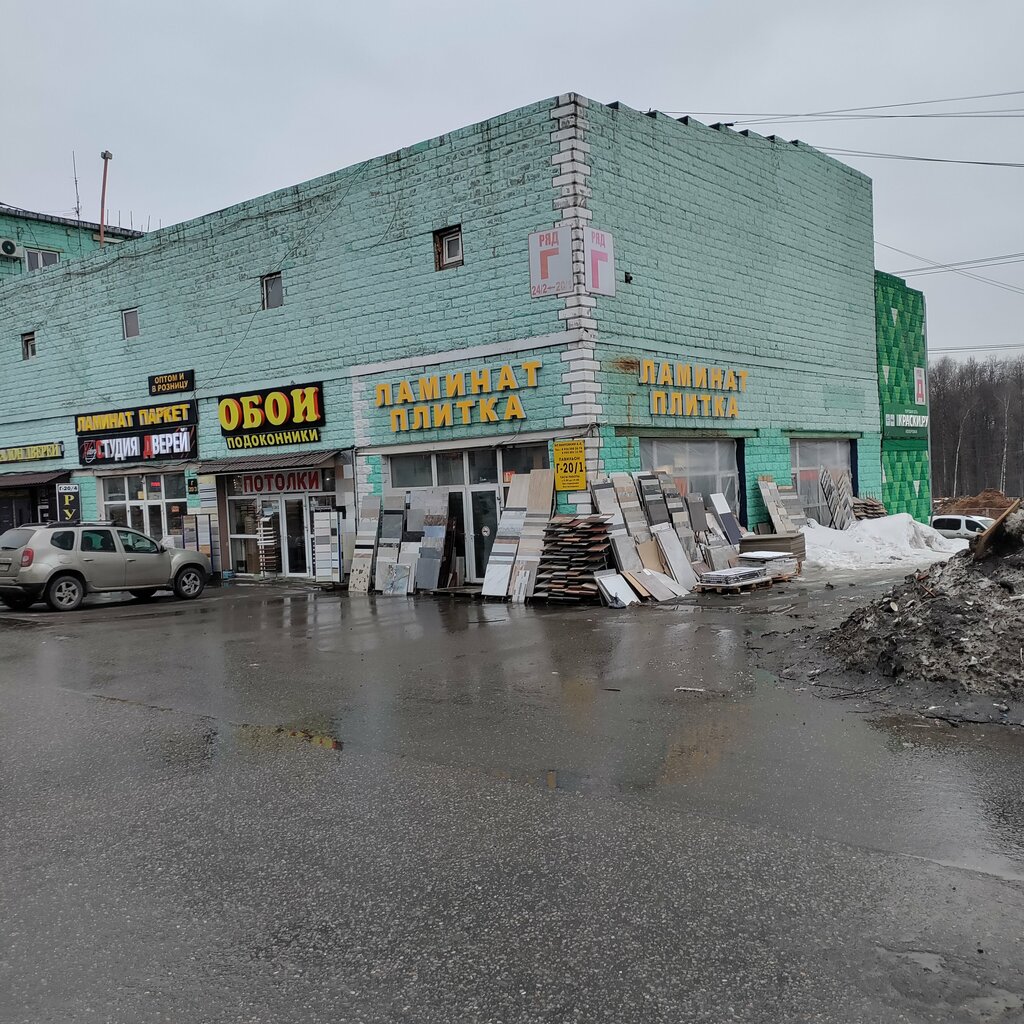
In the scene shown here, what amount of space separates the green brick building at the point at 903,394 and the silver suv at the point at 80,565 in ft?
58.0

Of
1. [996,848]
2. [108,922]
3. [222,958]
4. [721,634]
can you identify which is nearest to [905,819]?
[996,848]

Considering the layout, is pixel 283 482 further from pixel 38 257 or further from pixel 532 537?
pixel 38 257

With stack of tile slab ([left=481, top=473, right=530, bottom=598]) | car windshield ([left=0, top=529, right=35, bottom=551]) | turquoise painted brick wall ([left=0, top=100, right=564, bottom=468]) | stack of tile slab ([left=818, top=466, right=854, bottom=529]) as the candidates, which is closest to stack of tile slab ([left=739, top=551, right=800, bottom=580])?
stack of tile slab ([left=481, top=473, right=530, bottom=598])

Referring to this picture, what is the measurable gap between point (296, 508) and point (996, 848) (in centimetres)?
1776

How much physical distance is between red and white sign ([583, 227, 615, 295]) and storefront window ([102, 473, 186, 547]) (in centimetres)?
1245

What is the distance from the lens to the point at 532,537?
51.8ft

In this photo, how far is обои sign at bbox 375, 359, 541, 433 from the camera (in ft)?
53.1

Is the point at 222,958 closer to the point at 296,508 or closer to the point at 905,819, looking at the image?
the point at 905,819

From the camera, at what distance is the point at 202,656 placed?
11.2m

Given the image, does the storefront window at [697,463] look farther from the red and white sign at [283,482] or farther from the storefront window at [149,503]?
the storefront window at [149,503]

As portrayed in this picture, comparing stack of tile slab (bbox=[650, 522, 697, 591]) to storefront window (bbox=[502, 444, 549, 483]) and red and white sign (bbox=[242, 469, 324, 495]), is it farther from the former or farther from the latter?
red and white sign (bbox=[242, 469, 324, 495])

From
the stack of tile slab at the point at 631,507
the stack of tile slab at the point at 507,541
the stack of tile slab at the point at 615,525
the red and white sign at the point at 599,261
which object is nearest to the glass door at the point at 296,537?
the stack of tile slab at the point at 507,541

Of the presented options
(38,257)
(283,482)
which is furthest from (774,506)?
(38,257)

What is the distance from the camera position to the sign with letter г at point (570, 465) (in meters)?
15.4
